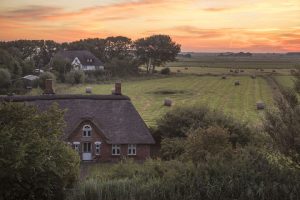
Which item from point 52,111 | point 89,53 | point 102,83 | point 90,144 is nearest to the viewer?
point 52,111

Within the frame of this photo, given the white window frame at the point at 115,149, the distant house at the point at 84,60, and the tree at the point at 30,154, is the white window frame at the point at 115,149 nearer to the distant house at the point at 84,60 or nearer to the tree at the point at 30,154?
the tree at the point at 30,154

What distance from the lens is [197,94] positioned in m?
79.1

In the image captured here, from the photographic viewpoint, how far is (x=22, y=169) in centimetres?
1784

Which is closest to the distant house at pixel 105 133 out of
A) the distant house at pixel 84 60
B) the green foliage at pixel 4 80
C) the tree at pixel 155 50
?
the green foliage at pixel 4 80

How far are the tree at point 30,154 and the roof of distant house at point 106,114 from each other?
670 inches

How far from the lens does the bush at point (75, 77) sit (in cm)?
9438

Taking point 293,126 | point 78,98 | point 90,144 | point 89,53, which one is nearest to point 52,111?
point 293,126

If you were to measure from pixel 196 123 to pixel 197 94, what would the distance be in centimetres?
4333

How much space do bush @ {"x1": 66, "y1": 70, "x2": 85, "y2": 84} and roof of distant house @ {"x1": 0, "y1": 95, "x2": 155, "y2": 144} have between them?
55048 millimetres

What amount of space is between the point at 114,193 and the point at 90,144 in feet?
54.9

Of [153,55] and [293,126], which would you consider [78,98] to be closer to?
[293,126]

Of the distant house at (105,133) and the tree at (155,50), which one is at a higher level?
the tree at (155,50)

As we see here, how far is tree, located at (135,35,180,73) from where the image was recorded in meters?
126

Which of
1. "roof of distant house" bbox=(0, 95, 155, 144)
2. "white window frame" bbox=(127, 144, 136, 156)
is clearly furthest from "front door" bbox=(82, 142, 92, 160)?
"white window frame" bbox=(127, 144, 136, 156)
